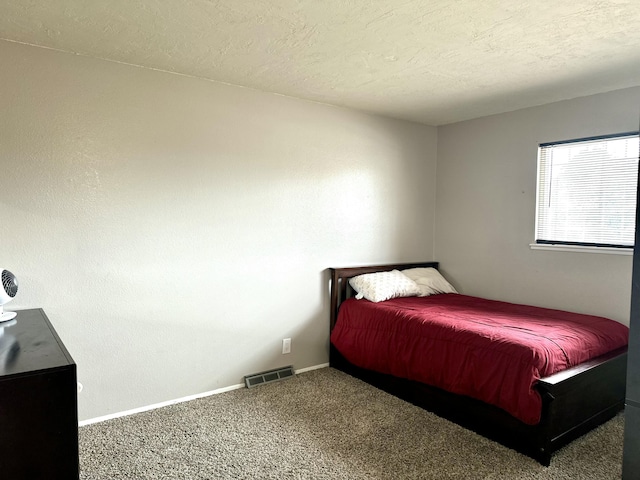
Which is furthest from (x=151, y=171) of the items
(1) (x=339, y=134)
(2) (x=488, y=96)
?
(2) (x=488, y=96)

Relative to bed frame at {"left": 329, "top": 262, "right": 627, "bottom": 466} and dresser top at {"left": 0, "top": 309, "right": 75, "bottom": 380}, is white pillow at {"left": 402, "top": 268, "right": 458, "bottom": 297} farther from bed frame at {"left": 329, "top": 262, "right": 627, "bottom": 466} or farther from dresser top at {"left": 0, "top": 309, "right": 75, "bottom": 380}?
dresser top at {"left": 0, "top": 309, "right": 75, "bottom": 380}

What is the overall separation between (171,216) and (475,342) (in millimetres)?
2106

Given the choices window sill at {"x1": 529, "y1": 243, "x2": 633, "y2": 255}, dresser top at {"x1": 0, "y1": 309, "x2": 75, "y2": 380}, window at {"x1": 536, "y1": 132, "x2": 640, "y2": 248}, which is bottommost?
dresser top at {"x1": 0, "y1": 309, "x2": 75, "y2": 380}

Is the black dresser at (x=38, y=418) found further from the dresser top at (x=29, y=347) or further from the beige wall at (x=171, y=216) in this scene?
the beige wall at (x=171, y=216)

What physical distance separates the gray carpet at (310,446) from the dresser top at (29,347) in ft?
2.47

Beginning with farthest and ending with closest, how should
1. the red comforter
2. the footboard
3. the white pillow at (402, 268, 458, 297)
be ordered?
the white pillow at (402, 268, 458, 297)
the red comforter
the footboard

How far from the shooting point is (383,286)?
142 inches

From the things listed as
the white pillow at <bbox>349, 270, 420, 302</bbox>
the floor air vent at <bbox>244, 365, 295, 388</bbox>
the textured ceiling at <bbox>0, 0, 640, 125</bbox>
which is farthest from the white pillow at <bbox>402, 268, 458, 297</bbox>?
the textured ceiling at <bbox>0, 0, 640, 125</bbox>

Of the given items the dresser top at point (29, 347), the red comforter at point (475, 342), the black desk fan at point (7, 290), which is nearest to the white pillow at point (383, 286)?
the red comforter at point (475, 342)

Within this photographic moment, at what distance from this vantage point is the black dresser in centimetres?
146

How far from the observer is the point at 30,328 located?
204 centimetres

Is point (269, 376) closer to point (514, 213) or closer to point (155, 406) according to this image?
point (155, 406)

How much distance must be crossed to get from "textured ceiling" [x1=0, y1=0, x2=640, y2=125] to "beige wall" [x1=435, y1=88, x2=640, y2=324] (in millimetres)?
252

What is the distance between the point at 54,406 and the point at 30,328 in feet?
2.29
